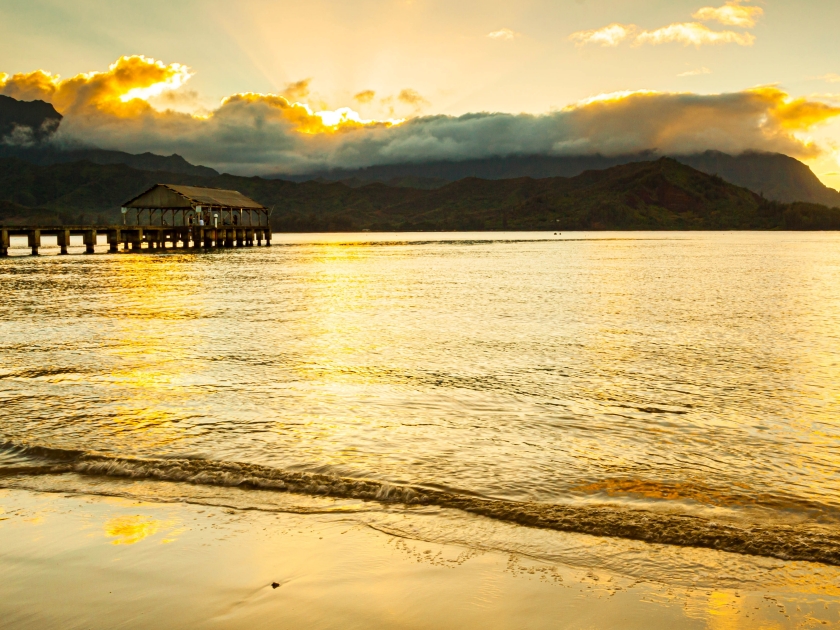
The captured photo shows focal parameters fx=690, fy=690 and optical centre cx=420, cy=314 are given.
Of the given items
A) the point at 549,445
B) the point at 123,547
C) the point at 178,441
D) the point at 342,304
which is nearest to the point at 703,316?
the point at 342,304

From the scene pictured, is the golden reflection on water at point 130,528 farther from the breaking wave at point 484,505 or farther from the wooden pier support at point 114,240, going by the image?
the wooden pier support at point 114,240

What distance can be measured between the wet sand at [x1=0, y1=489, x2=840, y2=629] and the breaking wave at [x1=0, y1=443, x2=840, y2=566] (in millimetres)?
986

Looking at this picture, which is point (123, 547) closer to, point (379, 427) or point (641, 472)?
point (379, 427)

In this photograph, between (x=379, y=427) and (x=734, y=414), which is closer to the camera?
(x=379, y=427)

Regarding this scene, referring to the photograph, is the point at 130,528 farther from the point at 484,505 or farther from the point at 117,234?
the point at 117,234

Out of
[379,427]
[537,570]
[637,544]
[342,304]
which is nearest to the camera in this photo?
[537,570]

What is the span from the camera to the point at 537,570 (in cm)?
621

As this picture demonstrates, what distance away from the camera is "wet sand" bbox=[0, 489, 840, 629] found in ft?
17.3

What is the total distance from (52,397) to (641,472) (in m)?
11.1

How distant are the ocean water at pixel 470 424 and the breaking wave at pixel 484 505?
0.11ft

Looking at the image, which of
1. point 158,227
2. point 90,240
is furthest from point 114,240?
point 158,227

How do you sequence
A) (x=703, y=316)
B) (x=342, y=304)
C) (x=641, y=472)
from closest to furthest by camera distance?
(x=641, y=472) → (x=703, y=316) → (x=342, y=304)

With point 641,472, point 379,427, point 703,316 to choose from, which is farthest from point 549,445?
point 703,316

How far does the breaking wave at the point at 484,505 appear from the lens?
6934 mm
